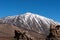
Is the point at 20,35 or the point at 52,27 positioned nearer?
the point at 20,35

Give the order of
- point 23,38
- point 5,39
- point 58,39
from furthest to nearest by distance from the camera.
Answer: point 5,39
point 58,39
point 23,38

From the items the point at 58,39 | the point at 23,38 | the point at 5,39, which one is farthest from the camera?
the point at 5,39

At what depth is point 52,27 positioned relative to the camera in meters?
58.1

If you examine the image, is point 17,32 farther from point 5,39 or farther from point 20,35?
point 5,39

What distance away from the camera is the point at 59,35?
186 ft

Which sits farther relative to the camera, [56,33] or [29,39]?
[56,33]

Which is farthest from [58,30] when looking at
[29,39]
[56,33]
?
[29,39]

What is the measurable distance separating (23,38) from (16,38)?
1.39 metres

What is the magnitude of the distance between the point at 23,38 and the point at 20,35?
973 millimetres

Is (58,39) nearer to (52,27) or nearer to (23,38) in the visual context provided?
(52,27)

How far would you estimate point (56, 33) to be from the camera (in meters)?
57.0

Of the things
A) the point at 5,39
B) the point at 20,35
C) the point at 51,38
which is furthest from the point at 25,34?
the point at 5,39

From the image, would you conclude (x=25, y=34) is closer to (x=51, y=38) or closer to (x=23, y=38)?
(x=23, y=38)

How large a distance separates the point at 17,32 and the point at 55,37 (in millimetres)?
9175
